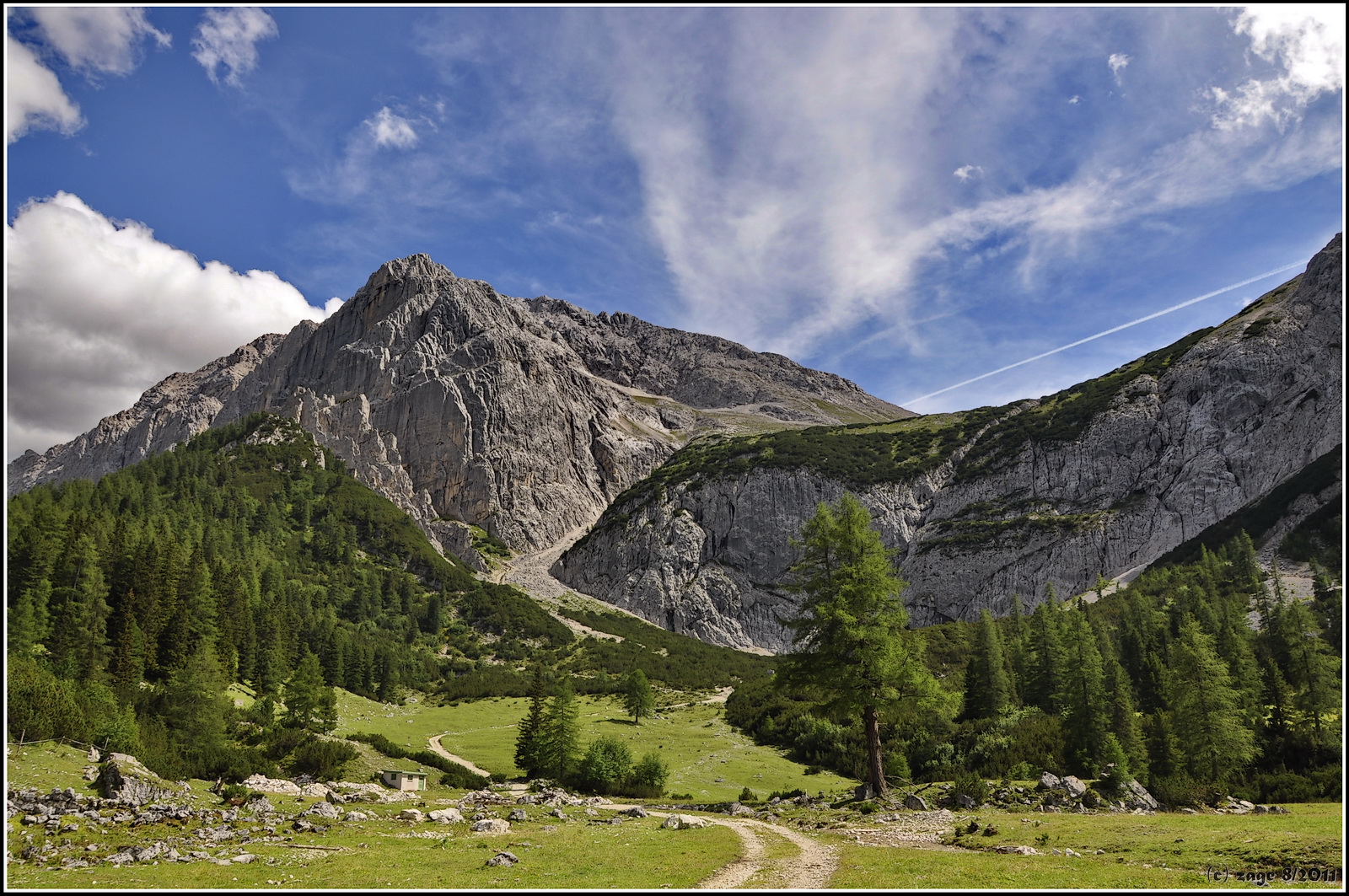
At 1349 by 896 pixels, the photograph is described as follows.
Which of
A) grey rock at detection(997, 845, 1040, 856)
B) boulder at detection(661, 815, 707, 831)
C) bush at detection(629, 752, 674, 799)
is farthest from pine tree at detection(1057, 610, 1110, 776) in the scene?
bush at detection(629, 752, 674, 799)

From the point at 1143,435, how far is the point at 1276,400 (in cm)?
2753

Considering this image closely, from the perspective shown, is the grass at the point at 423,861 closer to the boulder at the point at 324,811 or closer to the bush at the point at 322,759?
the boulder at the point at 324,811

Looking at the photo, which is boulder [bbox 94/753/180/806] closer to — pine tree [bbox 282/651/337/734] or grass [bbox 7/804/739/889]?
grass [bbox 7/804/739/889]

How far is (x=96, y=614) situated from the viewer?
58.9m

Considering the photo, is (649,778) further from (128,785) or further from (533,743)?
(128,785)

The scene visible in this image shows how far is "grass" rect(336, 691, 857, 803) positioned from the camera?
51.5 meters

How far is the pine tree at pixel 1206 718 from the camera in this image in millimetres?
33719

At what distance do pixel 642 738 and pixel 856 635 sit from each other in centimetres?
5360

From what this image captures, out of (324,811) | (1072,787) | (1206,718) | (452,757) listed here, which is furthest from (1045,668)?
(324,811)

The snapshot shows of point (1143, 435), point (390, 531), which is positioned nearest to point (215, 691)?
point (390, 531)

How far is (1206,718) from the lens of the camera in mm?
34406

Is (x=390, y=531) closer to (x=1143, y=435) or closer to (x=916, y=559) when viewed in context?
(x=916, y=559)

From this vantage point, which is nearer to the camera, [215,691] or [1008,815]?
[1008,815]

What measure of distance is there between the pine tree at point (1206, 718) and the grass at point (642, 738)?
17.3 m
